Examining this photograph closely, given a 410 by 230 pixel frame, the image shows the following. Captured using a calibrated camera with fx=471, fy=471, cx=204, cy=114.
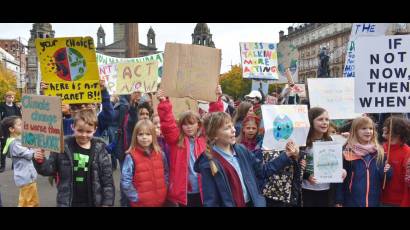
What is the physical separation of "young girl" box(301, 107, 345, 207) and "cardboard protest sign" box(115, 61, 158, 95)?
10.1 ft

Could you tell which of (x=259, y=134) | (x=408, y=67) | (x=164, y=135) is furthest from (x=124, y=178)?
(x=408, y=67)

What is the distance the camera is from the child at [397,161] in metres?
4.23

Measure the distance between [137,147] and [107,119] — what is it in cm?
173

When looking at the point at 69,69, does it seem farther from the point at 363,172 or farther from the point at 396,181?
the point at 396,181

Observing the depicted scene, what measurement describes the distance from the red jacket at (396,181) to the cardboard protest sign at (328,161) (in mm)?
548

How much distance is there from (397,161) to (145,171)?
7.55 ft

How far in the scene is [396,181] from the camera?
4246 mm

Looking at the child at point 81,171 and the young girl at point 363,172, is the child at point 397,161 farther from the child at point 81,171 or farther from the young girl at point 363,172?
the child at point 81,171

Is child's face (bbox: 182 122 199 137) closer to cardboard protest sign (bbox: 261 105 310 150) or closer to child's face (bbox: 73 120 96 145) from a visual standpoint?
cardboard protest sign (bbox: 261 105 310 150)

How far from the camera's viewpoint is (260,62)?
30.7 feet

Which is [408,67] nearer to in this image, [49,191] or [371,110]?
[371,110]

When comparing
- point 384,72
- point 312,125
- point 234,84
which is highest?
point 234,84

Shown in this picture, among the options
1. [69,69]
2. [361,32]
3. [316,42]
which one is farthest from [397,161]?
[316,42]

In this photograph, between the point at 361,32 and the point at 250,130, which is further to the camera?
the point at 361,32
